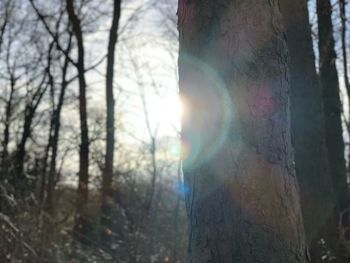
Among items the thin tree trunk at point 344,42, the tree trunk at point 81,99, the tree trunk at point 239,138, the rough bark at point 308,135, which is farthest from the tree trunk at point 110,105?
the tree trunk at point 239,138

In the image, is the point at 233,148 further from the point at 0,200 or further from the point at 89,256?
the point at 89,256

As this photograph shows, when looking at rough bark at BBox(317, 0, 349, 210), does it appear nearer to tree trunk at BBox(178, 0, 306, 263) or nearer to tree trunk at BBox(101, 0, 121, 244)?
tree trunk at BBox(178, 0, 306, 263)

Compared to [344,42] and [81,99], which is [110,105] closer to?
[81,99]

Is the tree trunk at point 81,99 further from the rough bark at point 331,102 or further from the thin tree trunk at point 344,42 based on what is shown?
the rough bark at point 331,102

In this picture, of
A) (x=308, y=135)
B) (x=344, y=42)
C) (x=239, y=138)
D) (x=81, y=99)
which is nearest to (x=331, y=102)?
(x=308, y=135)

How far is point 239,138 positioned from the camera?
8.07ft

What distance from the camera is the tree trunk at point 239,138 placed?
240cm

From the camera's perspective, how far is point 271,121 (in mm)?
2496

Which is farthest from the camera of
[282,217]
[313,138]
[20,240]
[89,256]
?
[89,256]

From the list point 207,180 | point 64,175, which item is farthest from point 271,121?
point 64,175

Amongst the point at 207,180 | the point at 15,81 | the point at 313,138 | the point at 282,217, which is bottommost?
the point at 282,217

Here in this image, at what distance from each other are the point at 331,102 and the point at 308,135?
546cm

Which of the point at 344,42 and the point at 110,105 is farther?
the point at 110,105

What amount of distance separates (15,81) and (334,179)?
18.8 meters
